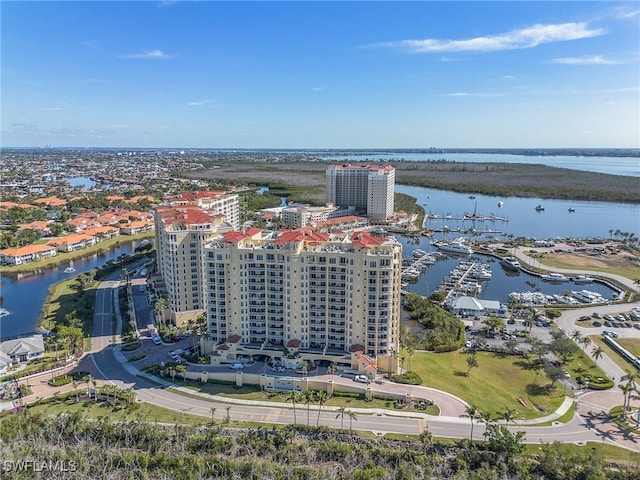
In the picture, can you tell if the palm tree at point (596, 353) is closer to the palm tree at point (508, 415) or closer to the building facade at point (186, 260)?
the palm tree at point (508, 415)

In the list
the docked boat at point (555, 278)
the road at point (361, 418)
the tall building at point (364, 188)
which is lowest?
the road at point (361, 418)

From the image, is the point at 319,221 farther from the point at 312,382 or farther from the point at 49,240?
the point at 312,382

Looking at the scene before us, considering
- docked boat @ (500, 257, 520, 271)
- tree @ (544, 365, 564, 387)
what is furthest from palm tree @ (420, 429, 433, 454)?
docked boat @ (500, 257, 520, 271)

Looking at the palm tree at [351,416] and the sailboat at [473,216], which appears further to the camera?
the sailboat at [473,216]

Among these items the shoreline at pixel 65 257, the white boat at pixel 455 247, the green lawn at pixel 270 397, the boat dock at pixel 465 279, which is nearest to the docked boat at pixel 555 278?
the boat dock at pixel 465 279

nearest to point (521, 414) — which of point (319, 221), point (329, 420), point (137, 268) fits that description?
point (329, 420)

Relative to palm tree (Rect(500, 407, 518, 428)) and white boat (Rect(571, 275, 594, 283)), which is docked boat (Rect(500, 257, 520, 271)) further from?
palm tree (Rect(500, 407, 518, 428))

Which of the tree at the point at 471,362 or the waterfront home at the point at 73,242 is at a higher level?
the waterfront home at the point at 73,242
